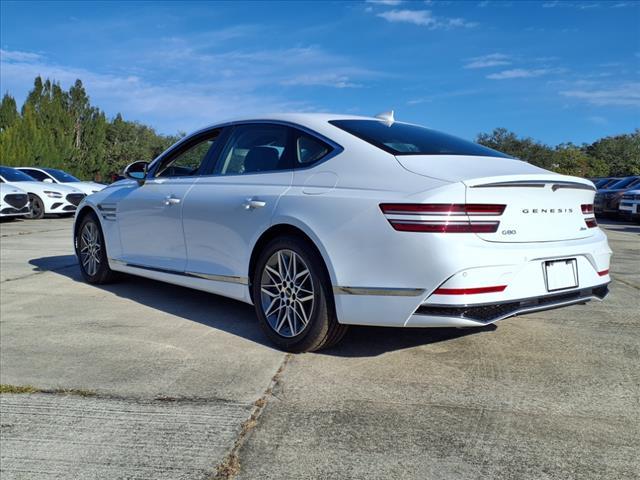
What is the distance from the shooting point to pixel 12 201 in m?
15.2

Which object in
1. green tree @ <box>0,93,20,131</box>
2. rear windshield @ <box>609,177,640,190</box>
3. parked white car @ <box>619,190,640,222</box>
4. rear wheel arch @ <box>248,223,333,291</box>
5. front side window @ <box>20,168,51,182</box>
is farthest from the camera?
green tree @ <box>0,93,20,131</box>

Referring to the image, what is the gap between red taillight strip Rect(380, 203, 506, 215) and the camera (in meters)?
3.21

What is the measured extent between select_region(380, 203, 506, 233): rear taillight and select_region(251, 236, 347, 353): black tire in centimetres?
63

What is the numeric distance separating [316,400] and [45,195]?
15.7 meters

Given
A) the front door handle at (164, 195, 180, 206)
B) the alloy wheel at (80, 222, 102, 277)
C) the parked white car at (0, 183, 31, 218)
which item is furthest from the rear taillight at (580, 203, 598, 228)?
the parked white car at (0, 183, 31, 218)

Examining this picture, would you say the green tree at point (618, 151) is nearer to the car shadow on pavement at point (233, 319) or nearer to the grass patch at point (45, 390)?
the car shadow on pavement at point (233, 319)

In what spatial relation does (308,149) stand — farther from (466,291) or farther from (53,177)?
(53,177)

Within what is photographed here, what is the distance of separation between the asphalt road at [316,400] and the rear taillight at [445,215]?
2.76ft

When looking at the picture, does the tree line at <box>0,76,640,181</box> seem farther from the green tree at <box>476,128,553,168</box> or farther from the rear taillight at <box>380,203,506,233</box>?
the rear taillight at <box>380,203,506,233</box>

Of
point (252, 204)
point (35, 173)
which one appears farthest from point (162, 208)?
point (35, 173)

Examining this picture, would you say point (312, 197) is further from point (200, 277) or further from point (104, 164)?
point (104, 164)

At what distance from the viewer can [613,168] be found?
2160 inches

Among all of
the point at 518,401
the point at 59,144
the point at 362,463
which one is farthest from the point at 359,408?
the point at 59,144

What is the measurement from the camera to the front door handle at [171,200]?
4.95 m
